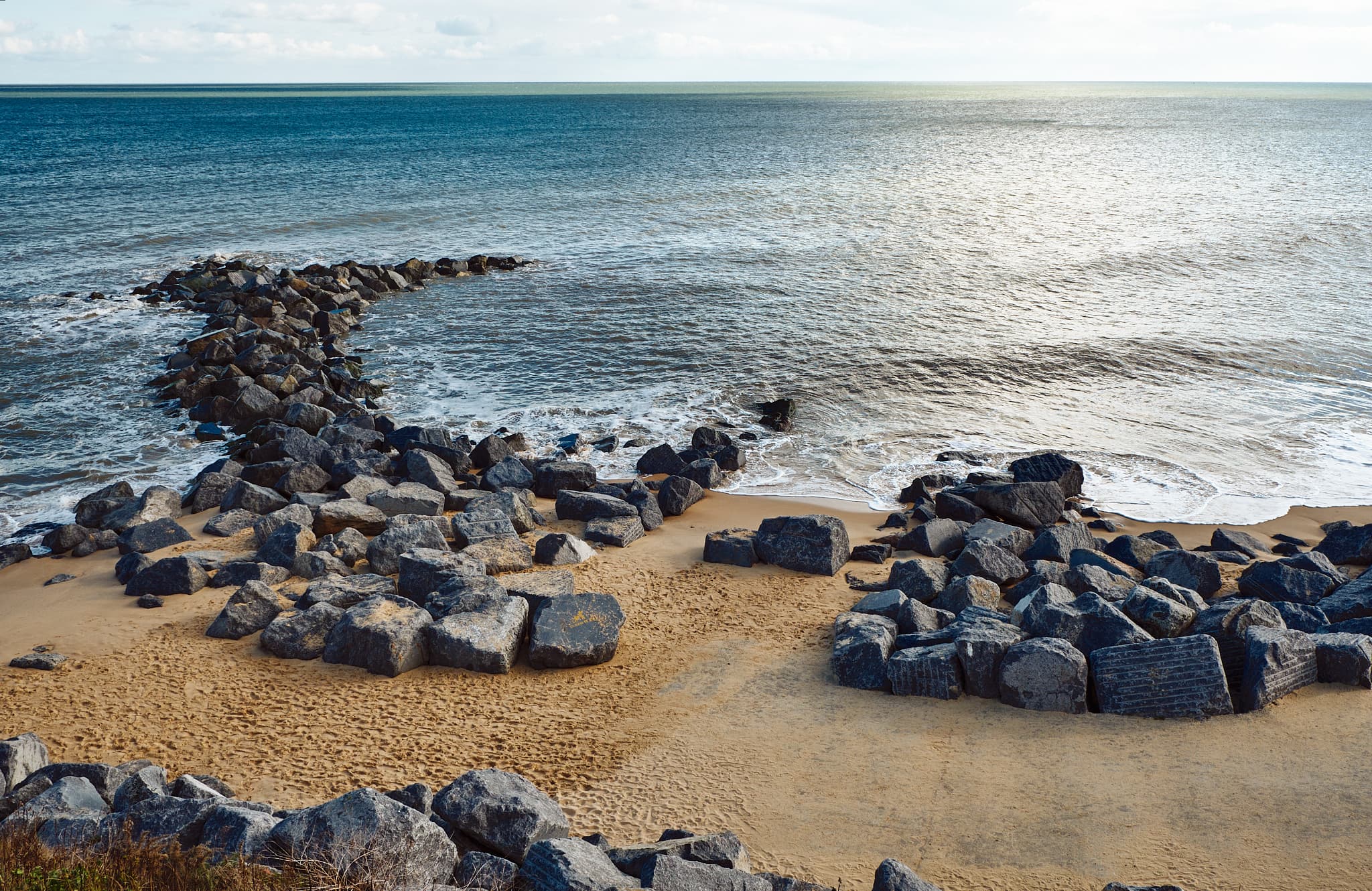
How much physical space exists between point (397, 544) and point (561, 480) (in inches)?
153

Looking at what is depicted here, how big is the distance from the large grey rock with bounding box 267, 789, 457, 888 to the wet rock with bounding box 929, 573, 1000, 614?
6830 mm

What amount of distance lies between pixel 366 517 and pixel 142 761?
5.83m

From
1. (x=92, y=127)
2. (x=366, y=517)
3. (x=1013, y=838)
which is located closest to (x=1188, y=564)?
(x=1013, y=838)

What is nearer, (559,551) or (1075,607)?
(1075,607)

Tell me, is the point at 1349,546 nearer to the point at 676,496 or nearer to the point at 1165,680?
the point at 1165,680

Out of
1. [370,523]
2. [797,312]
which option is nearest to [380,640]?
[370,523]

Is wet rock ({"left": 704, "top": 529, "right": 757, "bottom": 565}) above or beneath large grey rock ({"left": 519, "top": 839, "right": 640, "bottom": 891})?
beneath

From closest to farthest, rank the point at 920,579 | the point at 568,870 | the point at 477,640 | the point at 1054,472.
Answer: the point at 568,870
the point at 477,640
the point at 920,579
the point at 1054,472

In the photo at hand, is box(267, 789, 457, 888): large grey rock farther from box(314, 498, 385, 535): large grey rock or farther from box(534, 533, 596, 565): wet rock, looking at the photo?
box(314, 498, 385, 535): large grey rock

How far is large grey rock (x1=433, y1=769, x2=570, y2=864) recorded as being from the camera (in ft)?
22.7

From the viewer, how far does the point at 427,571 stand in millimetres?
11461

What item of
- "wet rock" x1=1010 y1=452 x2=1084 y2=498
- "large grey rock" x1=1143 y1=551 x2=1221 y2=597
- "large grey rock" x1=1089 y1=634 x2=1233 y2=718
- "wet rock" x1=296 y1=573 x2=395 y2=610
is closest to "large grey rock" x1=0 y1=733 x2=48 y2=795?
"wet rock" x1=296 y1=573 x2=395 y2=610

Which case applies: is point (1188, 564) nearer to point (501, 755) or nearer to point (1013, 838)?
point (1013, 838)

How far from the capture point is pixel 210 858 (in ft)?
20.2
